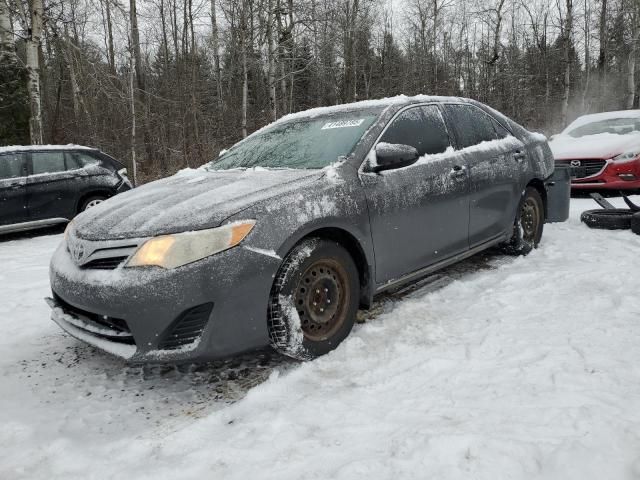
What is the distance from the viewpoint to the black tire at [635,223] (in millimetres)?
5270

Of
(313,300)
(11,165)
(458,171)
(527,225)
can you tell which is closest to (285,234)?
(313,300)

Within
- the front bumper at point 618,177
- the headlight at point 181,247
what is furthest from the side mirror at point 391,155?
the front bumper at point 618,177

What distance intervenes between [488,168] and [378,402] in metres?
2.56

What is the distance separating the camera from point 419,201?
3.43 metres

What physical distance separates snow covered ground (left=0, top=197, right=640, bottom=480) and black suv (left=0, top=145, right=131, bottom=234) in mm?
4383

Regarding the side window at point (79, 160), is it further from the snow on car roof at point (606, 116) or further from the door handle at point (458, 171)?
the snow on car roof at point (606, 116)

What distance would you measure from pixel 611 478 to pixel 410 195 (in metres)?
2.06

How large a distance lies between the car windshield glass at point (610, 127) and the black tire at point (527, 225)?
5.26 metres

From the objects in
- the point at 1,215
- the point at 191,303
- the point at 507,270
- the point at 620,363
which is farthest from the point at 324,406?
the point at 1,215

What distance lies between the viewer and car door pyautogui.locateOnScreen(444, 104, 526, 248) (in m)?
4.01

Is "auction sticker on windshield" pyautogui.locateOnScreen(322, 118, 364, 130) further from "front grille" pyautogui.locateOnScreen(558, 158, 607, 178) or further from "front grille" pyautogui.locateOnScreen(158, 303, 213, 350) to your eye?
"front grille" pyautogui.locateOnScreen(558, 158, 607, 178)

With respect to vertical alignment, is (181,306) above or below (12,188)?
below

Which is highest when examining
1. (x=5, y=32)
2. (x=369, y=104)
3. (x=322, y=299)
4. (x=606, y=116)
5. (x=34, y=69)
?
(x=5, y=32)

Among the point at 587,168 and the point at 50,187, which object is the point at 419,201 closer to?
the point at 587,168
